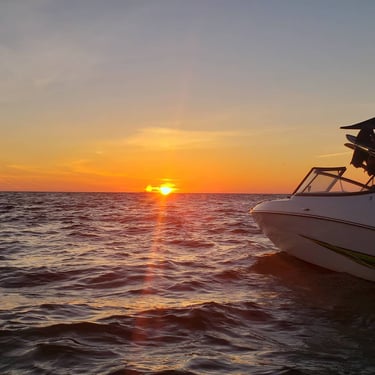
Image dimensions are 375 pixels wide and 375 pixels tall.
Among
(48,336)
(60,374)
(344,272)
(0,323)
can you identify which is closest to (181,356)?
(60,374)

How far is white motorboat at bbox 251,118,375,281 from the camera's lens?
24.7ft

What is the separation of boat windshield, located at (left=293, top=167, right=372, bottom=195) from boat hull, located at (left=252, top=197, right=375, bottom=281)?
39 cm

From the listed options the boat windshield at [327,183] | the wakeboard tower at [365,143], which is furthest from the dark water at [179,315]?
the wakeboard tower at [365,143]

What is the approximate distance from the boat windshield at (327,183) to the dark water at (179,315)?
1686 millimetres

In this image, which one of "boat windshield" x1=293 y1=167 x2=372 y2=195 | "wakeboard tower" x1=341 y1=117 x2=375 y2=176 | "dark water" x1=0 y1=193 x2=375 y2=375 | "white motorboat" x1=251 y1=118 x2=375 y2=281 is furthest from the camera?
"boat windshield" x1=293 y1=167 x2=372 y2=195

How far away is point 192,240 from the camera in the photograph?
14398 millimetres

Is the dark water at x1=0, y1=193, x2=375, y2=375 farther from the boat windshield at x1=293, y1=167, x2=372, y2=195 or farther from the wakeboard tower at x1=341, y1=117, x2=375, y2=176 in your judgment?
the wakeboard tower at x1=341, y1=117, x2=375, y2=176

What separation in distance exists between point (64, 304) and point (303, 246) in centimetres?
529

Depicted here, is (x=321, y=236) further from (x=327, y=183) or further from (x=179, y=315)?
(x=179, y=315)

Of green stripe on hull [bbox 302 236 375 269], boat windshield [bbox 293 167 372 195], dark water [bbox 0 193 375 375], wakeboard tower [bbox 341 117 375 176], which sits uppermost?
wakeboard tower [bbox 341 117 375 176]

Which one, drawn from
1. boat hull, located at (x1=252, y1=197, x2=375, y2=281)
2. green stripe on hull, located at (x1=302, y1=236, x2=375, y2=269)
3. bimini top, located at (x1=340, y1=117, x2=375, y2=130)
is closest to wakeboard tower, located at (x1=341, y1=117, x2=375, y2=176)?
bimini top, located at (x1=340, y1=117, x2=375, y2=130)

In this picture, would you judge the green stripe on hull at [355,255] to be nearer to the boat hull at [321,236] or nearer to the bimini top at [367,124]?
the boat hull at [321,236]

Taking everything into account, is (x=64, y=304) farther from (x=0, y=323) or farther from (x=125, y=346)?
(x=125, y=346)

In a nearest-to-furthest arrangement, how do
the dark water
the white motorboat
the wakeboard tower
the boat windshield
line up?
1. the dark water
2. the white motorboat
3. the wakeboard tower
4. the boat windshield
